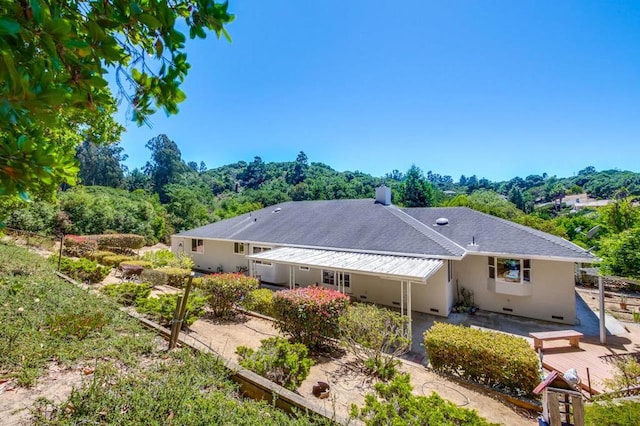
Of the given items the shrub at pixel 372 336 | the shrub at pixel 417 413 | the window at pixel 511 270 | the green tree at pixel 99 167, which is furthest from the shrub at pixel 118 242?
the green tree at pixel 99 167

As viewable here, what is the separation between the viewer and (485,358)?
25.0 feet

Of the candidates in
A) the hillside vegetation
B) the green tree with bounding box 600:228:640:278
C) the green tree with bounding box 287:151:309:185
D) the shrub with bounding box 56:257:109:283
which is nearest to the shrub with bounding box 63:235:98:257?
the hillside vegetation

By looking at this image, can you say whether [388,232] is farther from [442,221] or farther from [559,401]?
[559,401]

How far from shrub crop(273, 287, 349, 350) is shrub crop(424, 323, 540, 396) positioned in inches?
116

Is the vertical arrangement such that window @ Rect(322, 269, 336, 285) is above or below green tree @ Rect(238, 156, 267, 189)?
below

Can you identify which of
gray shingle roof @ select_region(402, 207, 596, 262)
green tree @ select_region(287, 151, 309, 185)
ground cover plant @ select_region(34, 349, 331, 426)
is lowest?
ground cover plant @ select_region(34, 349, 331, 426)

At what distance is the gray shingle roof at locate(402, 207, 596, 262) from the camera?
13.4 metres

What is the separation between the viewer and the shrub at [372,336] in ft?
26.6

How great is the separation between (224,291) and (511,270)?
14245 mm

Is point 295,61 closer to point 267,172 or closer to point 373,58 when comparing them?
point 373,58

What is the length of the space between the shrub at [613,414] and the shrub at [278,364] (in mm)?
5480

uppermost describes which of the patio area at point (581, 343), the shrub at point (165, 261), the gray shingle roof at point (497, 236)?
the gray shingle roof at point (497, 236)

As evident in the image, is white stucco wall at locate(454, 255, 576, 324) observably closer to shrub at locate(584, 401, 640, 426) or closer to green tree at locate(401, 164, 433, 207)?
shrub at locate(584, 401, 640, 426)

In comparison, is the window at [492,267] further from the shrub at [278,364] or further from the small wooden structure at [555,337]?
the shrub at [278,364]
